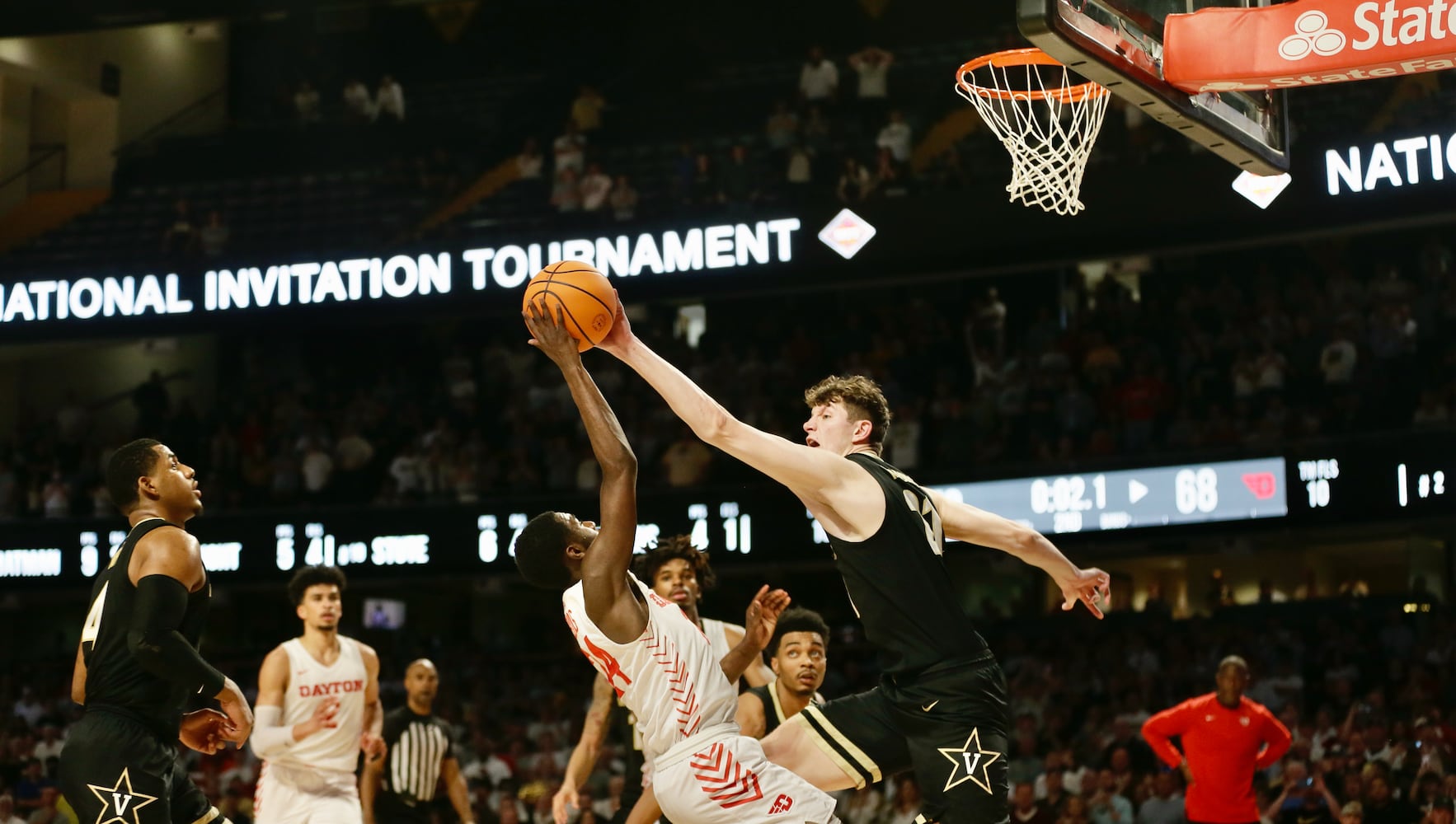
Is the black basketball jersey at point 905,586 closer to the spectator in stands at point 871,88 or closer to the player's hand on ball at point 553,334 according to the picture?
the player's hand on ball at point 553,334

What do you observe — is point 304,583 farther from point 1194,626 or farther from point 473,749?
point 1194,626

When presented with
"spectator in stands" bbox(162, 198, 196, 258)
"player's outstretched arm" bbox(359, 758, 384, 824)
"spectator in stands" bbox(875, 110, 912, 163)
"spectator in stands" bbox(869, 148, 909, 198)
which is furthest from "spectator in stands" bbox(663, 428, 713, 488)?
"player's outstretched arm" bbox(359, 758, 384, 824)

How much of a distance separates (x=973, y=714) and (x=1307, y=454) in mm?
10157

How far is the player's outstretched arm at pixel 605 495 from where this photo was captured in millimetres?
4855

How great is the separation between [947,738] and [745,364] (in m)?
13.4

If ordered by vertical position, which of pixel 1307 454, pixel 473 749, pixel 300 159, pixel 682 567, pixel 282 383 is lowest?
pixel 473 749

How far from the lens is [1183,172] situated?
1559cm

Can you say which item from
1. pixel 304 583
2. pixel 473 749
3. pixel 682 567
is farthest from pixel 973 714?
pixel 473 749

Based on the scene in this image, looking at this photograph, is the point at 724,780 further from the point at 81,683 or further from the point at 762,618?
the point at 81,683

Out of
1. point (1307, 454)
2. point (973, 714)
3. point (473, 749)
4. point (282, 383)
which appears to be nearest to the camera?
point (973, 714)

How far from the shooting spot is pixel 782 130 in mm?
18578

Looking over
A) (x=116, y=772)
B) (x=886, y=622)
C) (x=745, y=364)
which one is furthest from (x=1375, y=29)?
(x=745, y=364)

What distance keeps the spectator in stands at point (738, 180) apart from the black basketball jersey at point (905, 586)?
40.6 ft

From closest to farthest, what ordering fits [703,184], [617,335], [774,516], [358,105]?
[617,335], [774,516], [703,184], [358,105]
